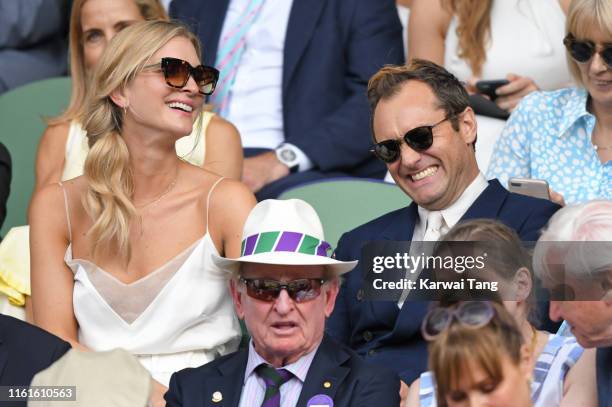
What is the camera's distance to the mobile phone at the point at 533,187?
13.5ft

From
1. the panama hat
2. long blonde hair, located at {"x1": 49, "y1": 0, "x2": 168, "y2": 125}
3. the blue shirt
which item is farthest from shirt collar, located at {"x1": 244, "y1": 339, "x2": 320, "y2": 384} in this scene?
long blonde hair, located at {"x1": 49, "y1": 0, "x2": 168, "y2": 125}

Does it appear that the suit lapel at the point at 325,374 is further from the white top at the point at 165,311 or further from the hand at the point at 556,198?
the hand at the point at 556,198

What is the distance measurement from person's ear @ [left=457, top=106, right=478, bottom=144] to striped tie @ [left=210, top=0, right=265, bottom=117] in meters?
1.83

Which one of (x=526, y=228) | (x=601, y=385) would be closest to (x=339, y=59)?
(x=526, y=228)

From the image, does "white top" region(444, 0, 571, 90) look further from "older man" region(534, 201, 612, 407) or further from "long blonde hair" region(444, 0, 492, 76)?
"older man" region(534, 201, 612, 407)

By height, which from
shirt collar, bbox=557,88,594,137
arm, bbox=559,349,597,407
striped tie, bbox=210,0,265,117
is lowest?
striped tie, bbox=210,0,265,117

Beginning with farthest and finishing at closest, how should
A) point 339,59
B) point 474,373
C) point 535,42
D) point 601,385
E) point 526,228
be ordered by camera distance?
1. point 339,59
2. point 535,42
3. point 526,228
4. point 601,385
5. point 474,373

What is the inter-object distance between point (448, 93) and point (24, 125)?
92.3 inches

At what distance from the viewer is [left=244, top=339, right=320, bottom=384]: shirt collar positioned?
11.5 feet

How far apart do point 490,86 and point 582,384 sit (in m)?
2.23

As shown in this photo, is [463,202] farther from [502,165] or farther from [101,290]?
[101,290]

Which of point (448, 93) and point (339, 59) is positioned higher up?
point (448, 93)

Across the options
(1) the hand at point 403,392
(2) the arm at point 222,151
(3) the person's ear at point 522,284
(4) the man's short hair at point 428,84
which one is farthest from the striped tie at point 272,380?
(2) the arm at point 222,151

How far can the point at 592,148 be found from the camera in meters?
4.41
